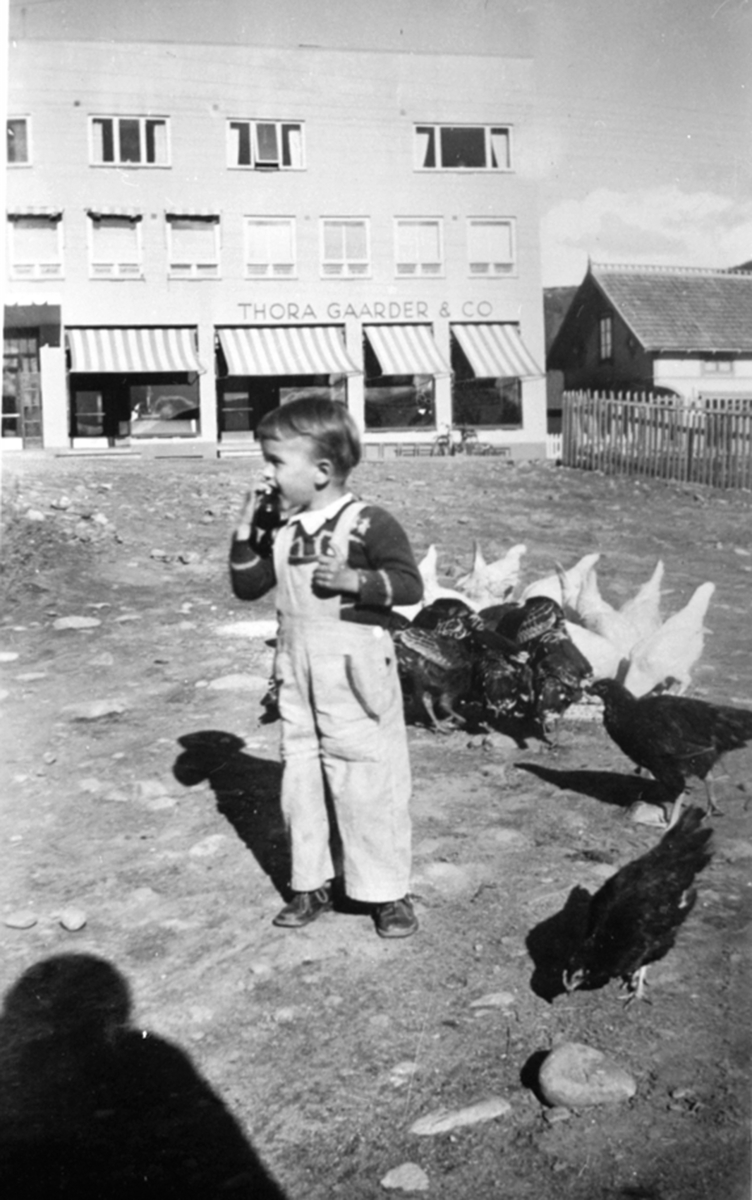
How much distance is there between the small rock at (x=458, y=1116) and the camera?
1688 mm

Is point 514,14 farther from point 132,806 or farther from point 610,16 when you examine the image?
point 132,806

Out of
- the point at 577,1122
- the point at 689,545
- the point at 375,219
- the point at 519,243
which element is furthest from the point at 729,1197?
the point at 375,219

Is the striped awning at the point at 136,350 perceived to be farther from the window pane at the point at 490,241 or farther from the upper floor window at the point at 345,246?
the window pane at the point at 490,241

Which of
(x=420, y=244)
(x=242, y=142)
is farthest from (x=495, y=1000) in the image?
(x=242, y=142)

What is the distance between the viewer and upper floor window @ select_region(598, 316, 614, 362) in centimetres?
1581

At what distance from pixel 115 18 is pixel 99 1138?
3653mm

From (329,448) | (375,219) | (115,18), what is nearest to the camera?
(329,448)

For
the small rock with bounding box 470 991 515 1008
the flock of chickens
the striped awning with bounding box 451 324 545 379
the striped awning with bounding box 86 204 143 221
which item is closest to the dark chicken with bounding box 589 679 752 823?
the flock of chickens

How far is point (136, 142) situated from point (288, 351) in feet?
7.77

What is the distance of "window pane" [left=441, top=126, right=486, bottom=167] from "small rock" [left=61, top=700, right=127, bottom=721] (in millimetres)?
5418

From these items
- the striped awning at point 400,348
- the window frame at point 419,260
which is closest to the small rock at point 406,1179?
the window frame at point 419,260

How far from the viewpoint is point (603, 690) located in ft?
10.8

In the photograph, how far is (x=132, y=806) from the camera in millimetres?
3201

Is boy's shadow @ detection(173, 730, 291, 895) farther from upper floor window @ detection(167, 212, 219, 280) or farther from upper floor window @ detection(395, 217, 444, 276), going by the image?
upper floor window @ detection(167, 212, 219, 280)
